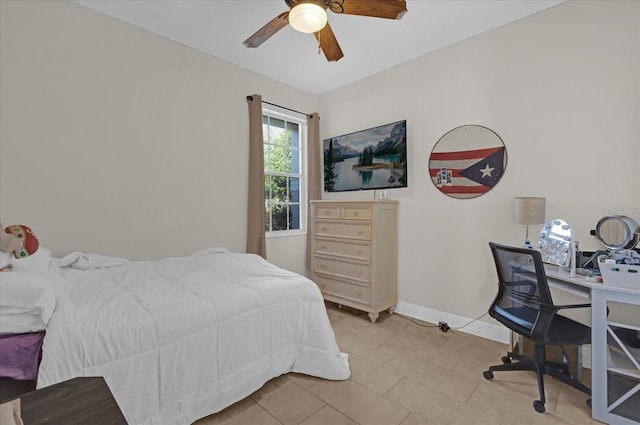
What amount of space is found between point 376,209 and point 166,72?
2.44 metres

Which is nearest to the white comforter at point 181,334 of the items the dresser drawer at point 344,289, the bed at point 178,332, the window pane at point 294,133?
the bed at point 178,332

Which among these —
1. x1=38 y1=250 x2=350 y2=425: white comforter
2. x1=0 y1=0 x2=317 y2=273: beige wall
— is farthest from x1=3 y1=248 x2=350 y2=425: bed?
x1=0 y1=0 x2=317 y2=273: beige wall

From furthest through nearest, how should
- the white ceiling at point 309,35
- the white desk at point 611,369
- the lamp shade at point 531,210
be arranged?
1. the white ceiling at point 309,35
2. the lamp shade at point 531,210
3. the white desk at point 611,369

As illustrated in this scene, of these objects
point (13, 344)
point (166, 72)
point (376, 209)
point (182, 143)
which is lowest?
point (13, 344)

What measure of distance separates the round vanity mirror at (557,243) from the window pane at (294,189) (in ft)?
8.96

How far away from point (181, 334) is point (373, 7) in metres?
2.13

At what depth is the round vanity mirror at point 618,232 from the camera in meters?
1.84

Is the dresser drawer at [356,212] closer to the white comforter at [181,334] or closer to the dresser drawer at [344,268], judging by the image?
the dresser drawer at [344,268]

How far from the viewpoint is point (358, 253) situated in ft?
9.77

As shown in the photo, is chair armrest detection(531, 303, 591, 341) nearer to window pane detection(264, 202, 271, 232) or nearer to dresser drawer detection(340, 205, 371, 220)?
dresser drawer detection(340, 205, 371, 220)

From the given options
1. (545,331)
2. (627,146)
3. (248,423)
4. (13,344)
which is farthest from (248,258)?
(627,146)

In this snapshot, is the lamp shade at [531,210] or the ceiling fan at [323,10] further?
the lamp shade at [531,210]

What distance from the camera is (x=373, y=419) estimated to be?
1587mm

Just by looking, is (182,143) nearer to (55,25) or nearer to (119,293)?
(55,25)
